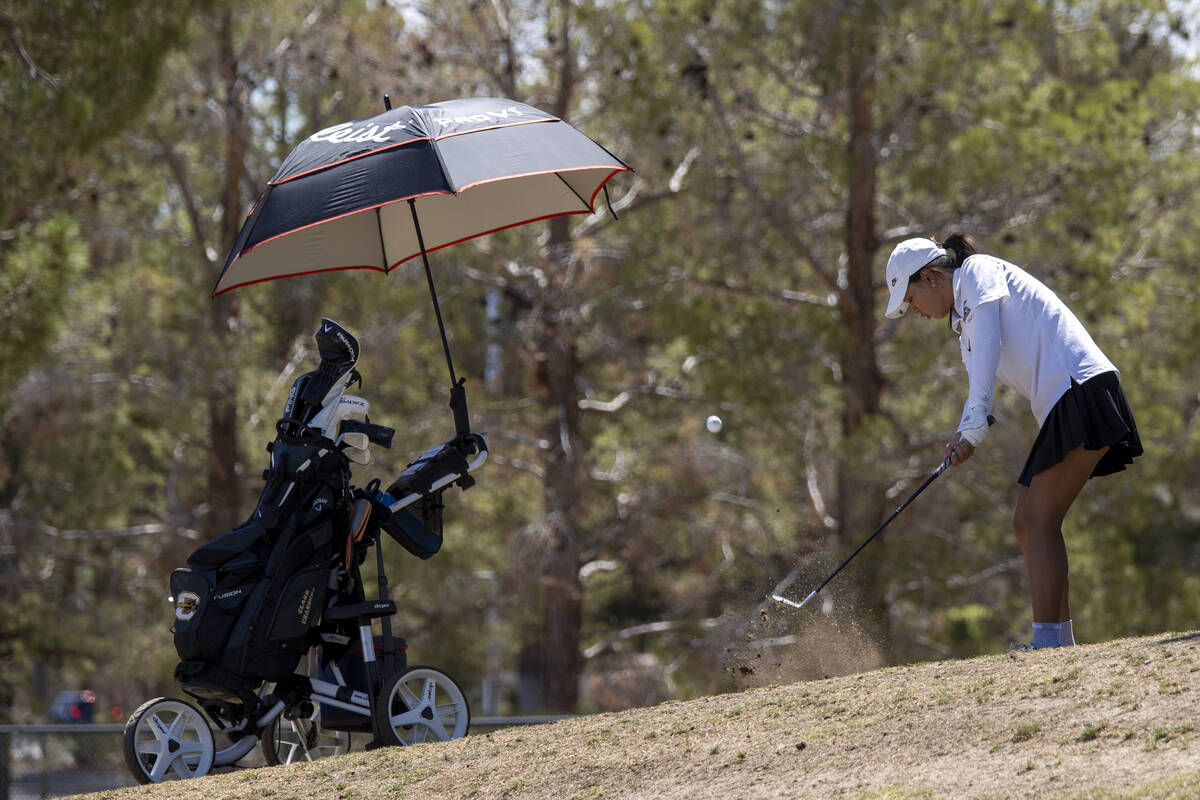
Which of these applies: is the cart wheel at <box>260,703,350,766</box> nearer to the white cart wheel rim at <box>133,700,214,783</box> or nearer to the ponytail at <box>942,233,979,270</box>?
the white cart wheel rim at <box>133,700,214,783</box>

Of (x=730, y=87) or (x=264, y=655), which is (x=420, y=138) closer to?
(x=264, y=655)

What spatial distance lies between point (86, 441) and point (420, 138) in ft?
40.2

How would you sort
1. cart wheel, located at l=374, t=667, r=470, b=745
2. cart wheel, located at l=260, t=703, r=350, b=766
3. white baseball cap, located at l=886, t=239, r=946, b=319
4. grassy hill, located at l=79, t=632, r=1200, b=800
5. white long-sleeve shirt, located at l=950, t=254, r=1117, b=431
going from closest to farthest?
grassy hill, located at l=79, t=632, r=1200, b=800, white long-sleeve shirt, located at l=950, t=254, r=1117, b=431, white baseball cap, located at l=886, t=239, r=946, b=319, cart wheel, located at l=374, t=667, r=470, b=745, cart wheel, located at l=260, t=703, r=350, b=766

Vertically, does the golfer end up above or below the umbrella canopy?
below

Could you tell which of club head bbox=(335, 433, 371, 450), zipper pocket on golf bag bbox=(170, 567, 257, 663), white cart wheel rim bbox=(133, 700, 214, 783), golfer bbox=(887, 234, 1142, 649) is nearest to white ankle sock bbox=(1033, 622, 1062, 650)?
golfer bbox=(887, 234, 1142, 649)

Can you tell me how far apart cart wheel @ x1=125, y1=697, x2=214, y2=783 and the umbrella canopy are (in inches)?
69.3

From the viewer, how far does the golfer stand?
4852mm

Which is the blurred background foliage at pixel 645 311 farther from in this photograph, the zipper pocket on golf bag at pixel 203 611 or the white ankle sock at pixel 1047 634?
the white ankle sock at pixel 1047 634

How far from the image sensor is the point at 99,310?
53.6 ft

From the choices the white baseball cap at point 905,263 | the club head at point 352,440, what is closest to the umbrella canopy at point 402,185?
the club head at point 352,440

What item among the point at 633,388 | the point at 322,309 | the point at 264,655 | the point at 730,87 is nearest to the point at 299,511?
the point at 264,655

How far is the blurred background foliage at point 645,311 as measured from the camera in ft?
42.6

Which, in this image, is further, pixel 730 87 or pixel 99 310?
pixel 99 310

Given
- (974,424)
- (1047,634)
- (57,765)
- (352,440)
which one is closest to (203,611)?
(352,440)
